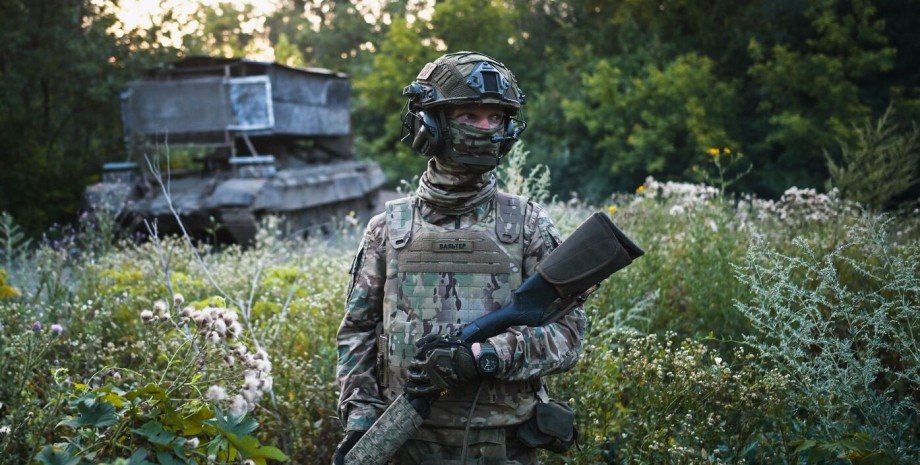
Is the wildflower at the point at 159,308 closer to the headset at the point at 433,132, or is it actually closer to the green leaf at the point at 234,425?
the green leaf at the point at 234,425

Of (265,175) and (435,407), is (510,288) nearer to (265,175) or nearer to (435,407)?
(435,407)

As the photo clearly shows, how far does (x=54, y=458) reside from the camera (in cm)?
278

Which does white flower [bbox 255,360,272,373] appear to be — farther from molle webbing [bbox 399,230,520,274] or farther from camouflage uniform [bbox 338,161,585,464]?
molle webbing [bbox 399,230,520,274]

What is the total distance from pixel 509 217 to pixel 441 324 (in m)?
0.46

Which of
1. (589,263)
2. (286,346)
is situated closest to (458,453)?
(589,263)

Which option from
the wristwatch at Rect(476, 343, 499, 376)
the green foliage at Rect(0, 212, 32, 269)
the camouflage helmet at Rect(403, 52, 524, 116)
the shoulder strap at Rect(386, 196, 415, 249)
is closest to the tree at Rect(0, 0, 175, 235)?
the green foliage at Rect(0, 212, 32, 269)

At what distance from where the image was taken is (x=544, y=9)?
937 inches

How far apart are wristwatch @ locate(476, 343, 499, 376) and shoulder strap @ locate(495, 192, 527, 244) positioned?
0.45 m

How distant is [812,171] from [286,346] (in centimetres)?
1371

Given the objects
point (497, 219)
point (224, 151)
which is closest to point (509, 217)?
point (497, 219)

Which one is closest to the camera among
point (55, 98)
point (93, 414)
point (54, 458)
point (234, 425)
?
point (54, 458)

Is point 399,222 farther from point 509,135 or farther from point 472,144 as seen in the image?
point 509,135

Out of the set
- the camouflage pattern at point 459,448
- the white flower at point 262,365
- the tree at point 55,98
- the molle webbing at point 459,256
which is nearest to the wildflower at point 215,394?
the white flower at point 262,365

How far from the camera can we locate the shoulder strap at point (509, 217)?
316 cm
